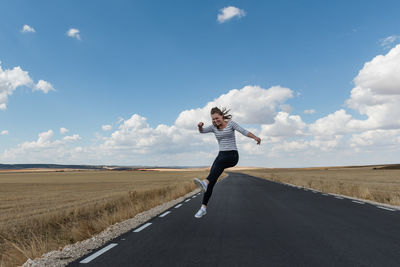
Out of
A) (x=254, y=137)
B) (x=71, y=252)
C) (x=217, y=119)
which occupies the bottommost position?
(x=71, y=252)

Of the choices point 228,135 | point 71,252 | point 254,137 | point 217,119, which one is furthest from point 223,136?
point 71,252

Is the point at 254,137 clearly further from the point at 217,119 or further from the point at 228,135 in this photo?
the point at 217,119

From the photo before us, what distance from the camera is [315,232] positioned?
20.3 feet

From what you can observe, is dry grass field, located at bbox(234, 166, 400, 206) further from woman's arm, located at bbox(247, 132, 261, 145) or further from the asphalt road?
woman's arm, located at bbox(247, 132, 261, 145)

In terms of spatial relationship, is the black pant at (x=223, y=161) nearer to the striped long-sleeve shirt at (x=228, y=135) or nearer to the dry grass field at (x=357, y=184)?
the striped long-sleeve shirt at (x=228, y=135)

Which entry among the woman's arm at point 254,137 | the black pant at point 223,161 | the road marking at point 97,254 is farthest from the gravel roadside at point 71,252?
the woman's arm at point 254,137

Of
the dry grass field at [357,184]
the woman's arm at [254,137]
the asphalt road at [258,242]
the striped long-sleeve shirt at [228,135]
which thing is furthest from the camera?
the dry grass field at [357,184]

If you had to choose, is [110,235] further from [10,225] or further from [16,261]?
[10,225]

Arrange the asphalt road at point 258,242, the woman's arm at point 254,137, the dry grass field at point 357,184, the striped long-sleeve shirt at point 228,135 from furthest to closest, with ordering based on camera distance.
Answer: the dry grass field at point 357,184 → the striped long-sleeve shirt at point 228,135 → the woman's arm at point 254,137 → the asphalt road at point 258,242

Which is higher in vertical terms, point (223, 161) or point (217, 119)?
point (217, 119)

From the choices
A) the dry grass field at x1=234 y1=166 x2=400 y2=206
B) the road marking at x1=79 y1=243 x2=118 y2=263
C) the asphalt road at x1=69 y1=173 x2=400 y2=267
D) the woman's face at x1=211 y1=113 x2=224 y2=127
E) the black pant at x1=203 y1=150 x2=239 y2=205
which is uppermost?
the woman's face at x1=211 y1=113 x2=224 y2=127

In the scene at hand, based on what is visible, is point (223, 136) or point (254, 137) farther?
point (223, 136)

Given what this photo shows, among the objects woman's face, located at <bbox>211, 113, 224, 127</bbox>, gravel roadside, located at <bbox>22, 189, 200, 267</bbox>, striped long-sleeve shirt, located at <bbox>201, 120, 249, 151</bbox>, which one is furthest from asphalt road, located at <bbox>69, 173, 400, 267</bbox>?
woman's face, located at <bbox>211, 113, 224, 127</bbox>

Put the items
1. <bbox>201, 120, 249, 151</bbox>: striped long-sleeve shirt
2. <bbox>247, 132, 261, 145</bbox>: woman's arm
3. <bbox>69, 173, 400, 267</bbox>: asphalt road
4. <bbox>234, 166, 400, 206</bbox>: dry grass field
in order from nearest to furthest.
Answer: <bbox>69, 173, 400, 267</bbox>: asphalt road
<bbox>247, 132, 261, 145</bbox>: woman's arm
<bbox>201, 120, 249, 151</bbox>: striped long-sleeve shirt
<bbox>234, 166, 400, 206</bbox>: dry grass field
